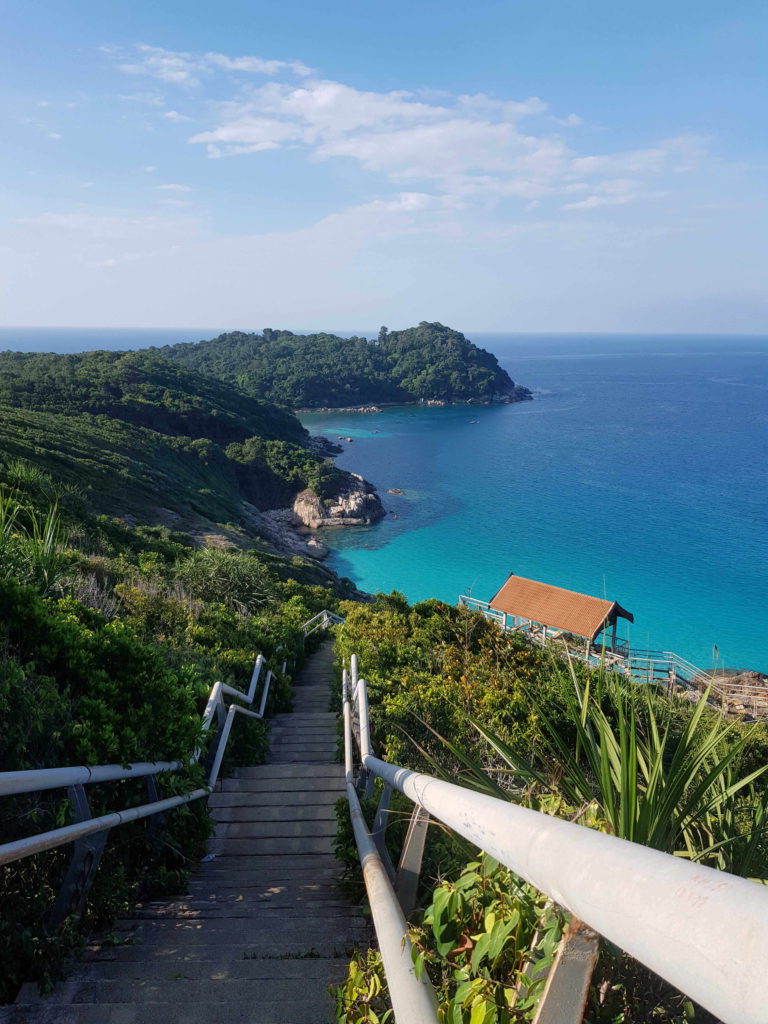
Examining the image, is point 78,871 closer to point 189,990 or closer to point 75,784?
point 75,784

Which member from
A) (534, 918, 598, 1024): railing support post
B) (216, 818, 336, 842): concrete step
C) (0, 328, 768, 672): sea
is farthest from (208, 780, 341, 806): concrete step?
(0, 328, 768, 672): sea

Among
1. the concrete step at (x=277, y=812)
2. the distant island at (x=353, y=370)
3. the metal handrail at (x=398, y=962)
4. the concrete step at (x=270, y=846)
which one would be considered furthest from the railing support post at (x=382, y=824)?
the distant island at (x=353, y=370)

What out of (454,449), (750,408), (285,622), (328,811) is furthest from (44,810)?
(750,408)

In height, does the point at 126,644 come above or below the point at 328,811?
above

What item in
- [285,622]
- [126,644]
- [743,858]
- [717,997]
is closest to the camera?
[717,997]

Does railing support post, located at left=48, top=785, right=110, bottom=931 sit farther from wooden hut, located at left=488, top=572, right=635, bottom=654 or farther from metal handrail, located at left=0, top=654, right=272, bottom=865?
wooden hut, located at left=488, top=572, right=635, bottom=654

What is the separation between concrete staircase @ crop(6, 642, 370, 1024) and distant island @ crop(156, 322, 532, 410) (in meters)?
112

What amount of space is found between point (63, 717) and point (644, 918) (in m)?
3.48

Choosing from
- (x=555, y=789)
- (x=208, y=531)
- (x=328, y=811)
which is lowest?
(x=208, y=531)

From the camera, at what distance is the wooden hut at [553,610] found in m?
26.8

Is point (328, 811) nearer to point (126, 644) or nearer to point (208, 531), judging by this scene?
point (126, 644)

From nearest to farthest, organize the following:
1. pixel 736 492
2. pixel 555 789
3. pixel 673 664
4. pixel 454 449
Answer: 1. pixel 555 789
2. pixel 673 664
3. pixel 736 492
4. pixel 454 449

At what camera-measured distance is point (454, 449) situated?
8444 centimetres

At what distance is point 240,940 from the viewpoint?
309 cm
